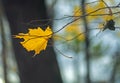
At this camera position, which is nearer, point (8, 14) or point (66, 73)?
point (8, 14)

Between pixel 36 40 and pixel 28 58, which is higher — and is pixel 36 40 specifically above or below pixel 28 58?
above

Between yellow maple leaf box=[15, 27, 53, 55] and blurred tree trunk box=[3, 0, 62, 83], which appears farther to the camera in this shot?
blurred tree trunk box=[3, 0, 62, 83]

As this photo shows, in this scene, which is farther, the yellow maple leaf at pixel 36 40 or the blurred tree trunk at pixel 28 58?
the blurred tree trunk at pixel 28 58

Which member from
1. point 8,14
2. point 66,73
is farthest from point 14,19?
point 66,73

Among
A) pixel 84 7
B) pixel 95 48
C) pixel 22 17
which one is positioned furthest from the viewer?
pixel 95 48

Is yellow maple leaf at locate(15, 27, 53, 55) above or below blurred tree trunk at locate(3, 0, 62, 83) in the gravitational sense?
above

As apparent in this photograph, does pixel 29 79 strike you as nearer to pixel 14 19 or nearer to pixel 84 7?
pixel 14 19

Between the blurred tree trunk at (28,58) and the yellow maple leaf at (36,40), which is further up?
the yellow maple leaf at (36,40)

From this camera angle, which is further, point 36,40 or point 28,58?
point 28,58
